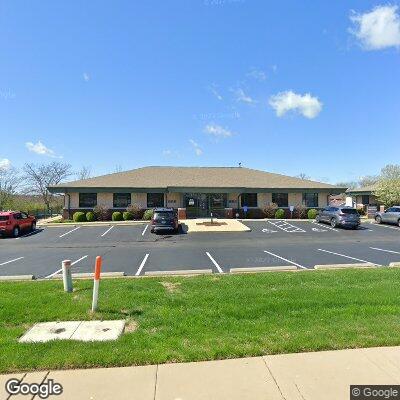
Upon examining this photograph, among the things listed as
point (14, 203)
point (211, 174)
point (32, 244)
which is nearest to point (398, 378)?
point (32, 244)

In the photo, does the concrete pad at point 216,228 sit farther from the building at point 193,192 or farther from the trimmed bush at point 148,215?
the building at point 193,192

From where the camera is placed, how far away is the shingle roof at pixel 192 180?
1210 inches

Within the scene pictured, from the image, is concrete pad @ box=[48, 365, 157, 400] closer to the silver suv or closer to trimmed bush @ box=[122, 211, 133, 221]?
trimmed bush @ box=[122, 211, 133, 221]

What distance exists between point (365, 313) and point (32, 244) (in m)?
16.9

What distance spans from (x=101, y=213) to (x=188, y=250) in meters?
17.0

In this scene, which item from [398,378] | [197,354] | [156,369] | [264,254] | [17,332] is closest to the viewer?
[398,378]

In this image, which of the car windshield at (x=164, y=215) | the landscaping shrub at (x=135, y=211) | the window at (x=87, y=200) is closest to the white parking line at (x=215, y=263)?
the car windshield at (x=164, y=215)

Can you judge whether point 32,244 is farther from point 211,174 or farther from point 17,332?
point 211,174

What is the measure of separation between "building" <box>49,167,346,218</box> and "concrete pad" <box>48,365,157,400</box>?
26.5 m

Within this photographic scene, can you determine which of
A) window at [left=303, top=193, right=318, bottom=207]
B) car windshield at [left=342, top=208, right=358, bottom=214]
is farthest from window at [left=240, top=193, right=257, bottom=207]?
car windshield at [left=342, top=208, right=358, bottom=214]

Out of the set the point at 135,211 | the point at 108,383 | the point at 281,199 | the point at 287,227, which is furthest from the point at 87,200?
the point at 108,383

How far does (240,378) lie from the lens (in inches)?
139

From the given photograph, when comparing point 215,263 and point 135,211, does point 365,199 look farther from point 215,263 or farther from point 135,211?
point 215,263

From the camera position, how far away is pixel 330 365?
3787 millimetres
